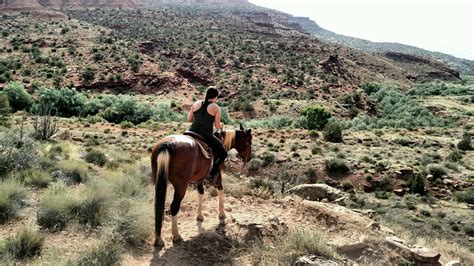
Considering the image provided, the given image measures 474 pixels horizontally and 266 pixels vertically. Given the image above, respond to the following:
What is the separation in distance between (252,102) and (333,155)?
21.9 meters

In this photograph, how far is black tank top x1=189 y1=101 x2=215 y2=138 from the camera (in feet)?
24.8

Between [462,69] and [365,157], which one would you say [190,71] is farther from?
[462,69]

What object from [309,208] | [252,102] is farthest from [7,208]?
[252,102]

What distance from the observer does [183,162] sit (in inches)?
272

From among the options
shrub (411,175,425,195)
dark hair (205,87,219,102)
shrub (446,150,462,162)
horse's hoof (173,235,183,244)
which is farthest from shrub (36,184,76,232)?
shrub (446,150,462,162)

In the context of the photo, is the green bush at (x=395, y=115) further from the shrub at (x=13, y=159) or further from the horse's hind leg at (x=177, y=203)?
the horse's hind leg at (x=177, y=203)

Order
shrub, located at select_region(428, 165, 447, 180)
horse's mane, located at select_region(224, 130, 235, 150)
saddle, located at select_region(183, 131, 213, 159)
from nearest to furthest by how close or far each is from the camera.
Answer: saddle, located at select_region(183, 131, 213, 159) < horse's mane, located at select_region(224, 130, 235, 150) < shrub, located at select_region(428, 165, 447, 180)

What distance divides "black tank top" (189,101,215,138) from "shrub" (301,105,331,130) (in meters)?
31.5

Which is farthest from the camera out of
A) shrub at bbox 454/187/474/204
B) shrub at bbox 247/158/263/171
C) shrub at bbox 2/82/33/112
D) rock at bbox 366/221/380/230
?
shrub at bbox 2/82/33/112

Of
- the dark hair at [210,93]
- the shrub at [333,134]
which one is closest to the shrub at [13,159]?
the dark hair at [210,93]

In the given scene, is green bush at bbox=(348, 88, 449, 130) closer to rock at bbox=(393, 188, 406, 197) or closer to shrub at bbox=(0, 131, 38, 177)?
rock at bbox=(393, 188, 406, 197)

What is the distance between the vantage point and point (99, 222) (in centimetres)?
718

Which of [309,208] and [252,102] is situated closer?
[309,208]

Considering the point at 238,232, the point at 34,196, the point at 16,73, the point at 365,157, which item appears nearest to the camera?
the point at 238,232
